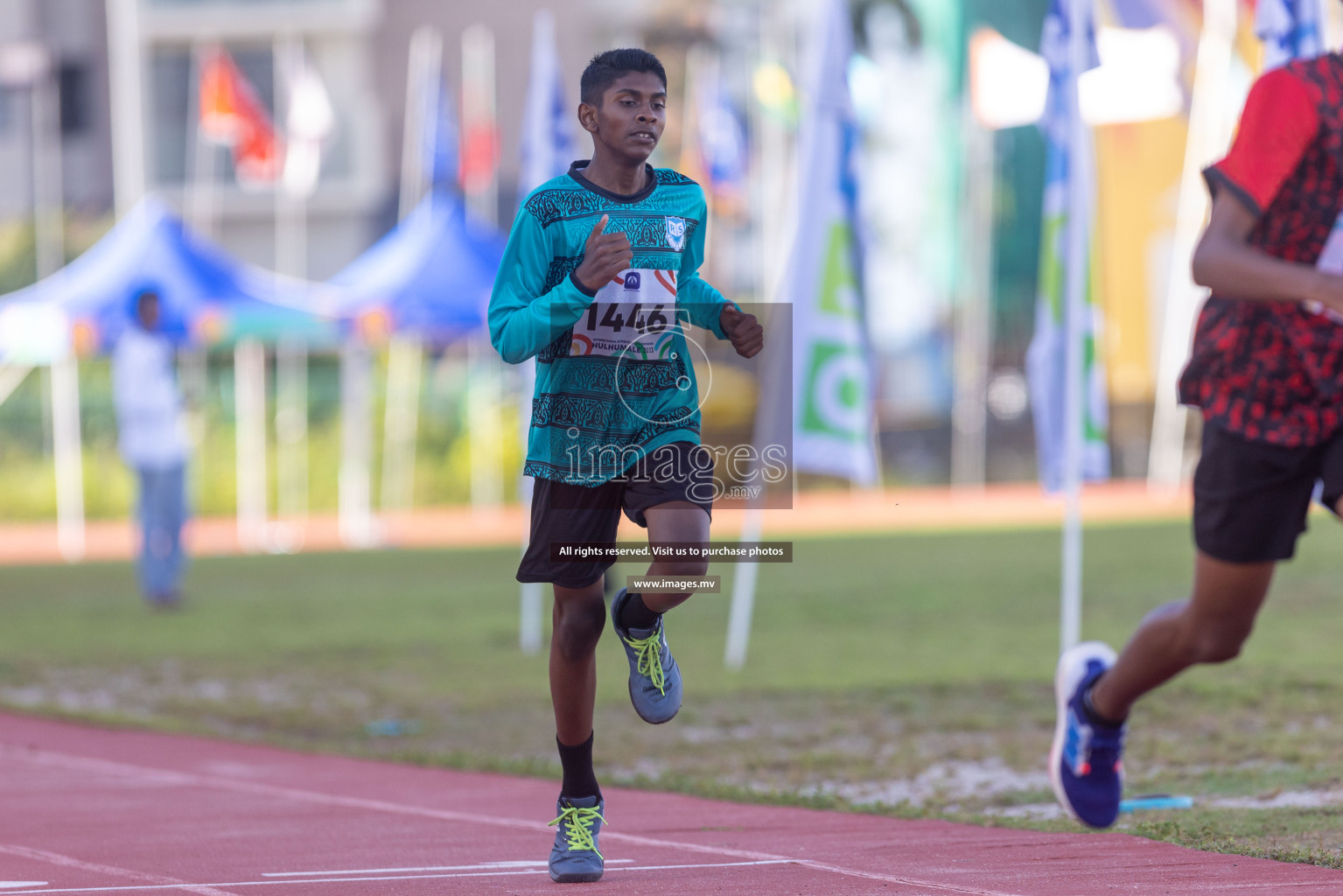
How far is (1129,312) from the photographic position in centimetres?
2872

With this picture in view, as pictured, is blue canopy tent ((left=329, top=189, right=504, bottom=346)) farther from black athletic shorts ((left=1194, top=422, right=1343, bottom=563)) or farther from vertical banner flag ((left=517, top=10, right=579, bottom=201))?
black athletic shorts ((left=1194, top=422, right=1343, bottom=563))

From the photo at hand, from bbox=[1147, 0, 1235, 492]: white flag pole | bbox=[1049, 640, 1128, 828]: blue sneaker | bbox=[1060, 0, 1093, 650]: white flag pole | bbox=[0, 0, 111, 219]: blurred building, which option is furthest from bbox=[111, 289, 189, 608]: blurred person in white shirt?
bbox=[0, 0, 111, 219]: blurred building

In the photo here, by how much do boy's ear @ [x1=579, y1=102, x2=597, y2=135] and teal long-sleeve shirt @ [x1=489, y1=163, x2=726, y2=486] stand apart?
13 cm

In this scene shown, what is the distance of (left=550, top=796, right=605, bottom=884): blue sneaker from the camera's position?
4.43m

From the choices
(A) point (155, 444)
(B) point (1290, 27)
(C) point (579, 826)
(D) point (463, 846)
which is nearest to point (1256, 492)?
(C) point (579, 826)

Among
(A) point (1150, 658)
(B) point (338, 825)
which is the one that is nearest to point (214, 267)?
(B) point (338, 825)

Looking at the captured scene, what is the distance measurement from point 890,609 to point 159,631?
5.24 m

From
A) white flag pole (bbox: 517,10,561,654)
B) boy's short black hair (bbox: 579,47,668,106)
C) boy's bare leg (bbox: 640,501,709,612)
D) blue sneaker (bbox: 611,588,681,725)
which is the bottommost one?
blue sneaker (bbox: 611,588,681,725)

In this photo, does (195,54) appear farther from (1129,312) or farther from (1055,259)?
(1055,259)

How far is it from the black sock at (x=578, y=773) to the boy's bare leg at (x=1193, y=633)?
1.45 m

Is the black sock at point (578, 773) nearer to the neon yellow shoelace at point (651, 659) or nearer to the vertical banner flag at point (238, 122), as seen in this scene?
the neon yellow shoelace at point (651, 659)

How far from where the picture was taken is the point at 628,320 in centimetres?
449

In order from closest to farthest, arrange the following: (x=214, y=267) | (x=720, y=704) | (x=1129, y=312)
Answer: (x=720, y=704), (x=214, y=267), (x=1129, y=312)

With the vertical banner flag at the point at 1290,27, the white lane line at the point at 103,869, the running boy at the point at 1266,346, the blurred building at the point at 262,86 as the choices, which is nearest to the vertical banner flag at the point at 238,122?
the blurred building at the point at 262,86
